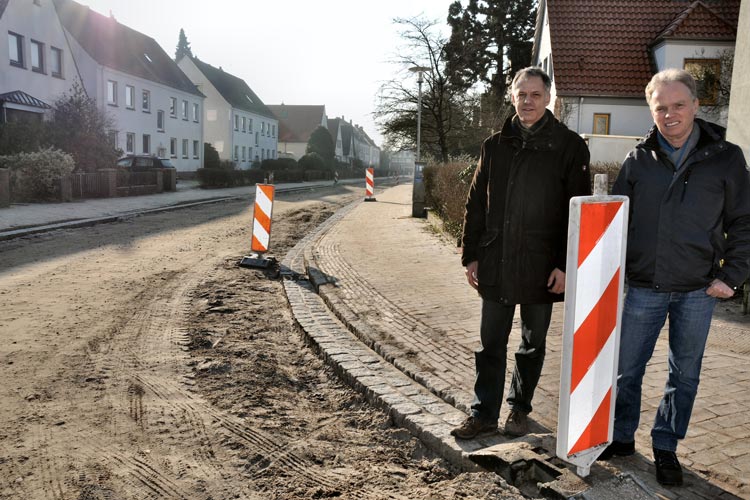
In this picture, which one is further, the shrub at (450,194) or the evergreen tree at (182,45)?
the evergreen tree at (182,45)

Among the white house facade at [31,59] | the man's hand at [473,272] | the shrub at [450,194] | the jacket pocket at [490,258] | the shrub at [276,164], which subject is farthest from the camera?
the shrub at [276,164]

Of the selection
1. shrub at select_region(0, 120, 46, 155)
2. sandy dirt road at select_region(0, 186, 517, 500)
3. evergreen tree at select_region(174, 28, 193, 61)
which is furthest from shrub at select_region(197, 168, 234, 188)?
evergreen tree at select_region(174, 28, 193, 61)

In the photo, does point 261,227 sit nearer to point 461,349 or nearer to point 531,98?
point 461,349

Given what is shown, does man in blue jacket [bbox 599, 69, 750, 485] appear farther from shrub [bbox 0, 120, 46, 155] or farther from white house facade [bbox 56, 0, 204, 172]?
white house facade [bbox 56, 0, 204, 172]

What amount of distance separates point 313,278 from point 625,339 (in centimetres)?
550

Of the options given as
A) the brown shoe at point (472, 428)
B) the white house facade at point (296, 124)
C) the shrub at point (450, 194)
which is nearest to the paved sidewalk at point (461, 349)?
the brown shoe at point (472, 428)

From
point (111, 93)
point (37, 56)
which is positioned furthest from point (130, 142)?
point (37, 56)

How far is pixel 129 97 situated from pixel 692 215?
1575 inches

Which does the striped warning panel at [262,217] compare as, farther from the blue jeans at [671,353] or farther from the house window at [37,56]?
the house window at [37,56]

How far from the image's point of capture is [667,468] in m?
3.05

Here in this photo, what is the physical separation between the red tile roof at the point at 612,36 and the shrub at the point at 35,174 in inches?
715

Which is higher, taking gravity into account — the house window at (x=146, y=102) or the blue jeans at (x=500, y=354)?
the house window at (x=146, y=102)

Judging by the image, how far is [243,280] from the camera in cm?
822

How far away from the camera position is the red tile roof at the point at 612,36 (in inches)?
949
